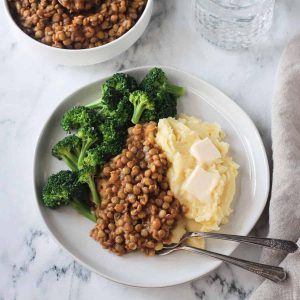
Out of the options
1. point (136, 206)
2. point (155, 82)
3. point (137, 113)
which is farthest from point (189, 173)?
point (155, 82)

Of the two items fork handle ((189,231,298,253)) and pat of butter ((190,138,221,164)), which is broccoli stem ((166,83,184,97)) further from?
fork handle ((189,231,298,253))

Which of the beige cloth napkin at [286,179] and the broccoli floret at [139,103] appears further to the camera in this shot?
the broccoli floret at [139,103]

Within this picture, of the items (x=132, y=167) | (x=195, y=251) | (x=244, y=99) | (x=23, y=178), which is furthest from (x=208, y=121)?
(x=23, y=178)

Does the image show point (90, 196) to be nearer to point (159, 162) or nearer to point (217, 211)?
point (159, 162)

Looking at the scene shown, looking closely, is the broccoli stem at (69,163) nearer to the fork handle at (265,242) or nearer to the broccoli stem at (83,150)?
the broccoli stem at (83,150)

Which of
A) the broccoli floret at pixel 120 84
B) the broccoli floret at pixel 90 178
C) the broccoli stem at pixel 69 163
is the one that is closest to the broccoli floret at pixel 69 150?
the broccoli stem at pixel 69 163

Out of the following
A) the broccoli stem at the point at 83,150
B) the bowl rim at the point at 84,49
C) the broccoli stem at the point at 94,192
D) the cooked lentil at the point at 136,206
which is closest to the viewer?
the cooked lentil at the point at 136,206

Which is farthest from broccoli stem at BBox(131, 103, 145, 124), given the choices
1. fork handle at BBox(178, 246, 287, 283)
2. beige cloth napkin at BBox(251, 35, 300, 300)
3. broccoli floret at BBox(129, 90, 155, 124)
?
fork handle at BBox(178, 246, 287, 283)
